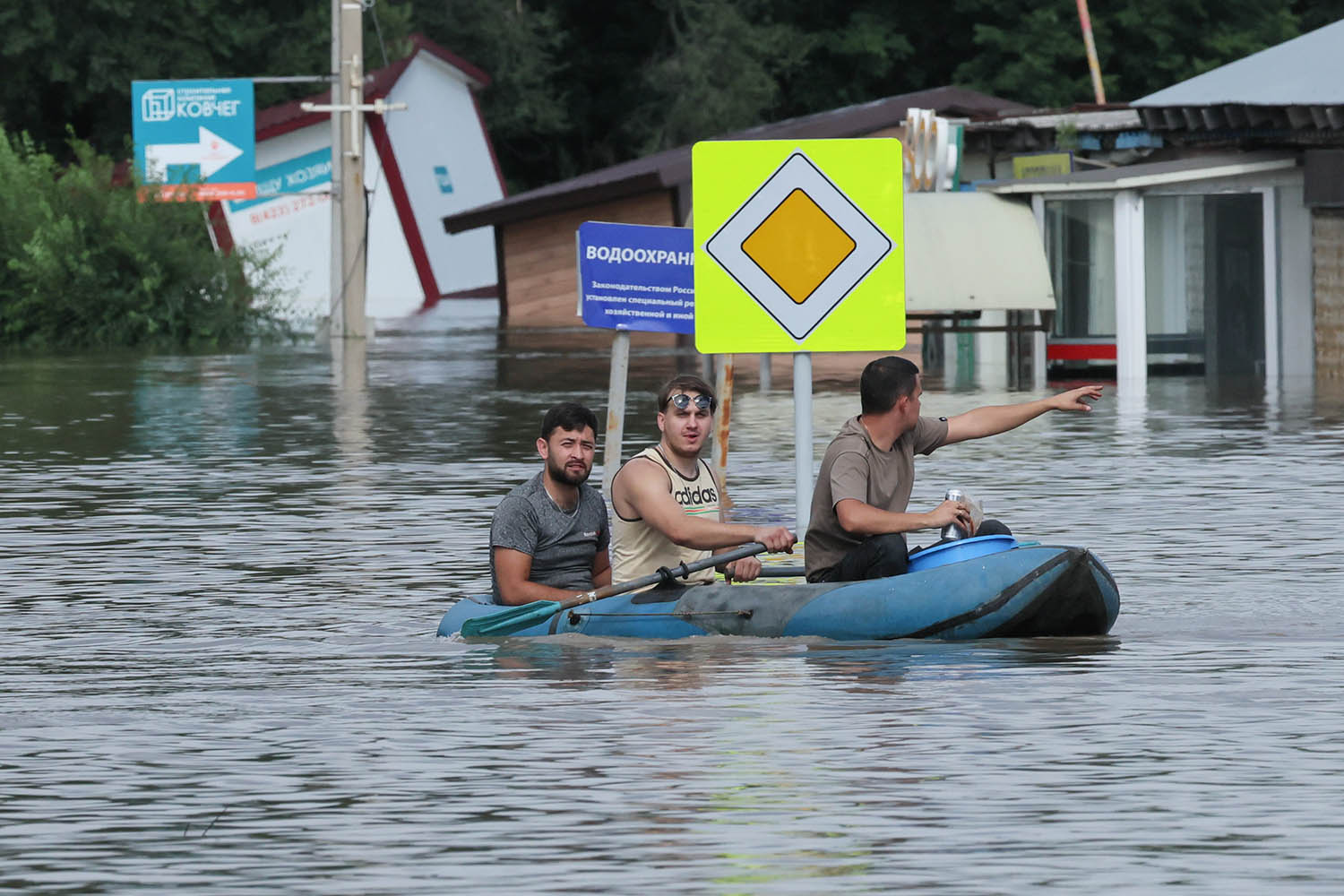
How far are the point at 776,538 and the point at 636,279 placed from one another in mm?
5598

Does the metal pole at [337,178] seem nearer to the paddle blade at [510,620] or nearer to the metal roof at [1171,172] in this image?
the metal roof at [1171,172]

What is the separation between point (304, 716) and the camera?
Answer: 383 inches

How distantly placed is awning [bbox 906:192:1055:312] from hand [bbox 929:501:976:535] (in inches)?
807

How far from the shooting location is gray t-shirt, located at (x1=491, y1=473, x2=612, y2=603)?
1188 centimetres

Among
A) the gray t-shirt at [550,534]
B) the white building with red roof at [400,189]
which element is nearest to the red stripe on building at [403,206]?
the white building with red roof at [400,189]

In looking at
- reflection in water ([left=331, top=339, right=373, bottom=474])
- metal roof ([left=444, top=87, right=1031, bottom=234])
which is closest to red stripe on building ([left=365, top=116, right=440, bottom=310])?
metal roof ([left=444, top=87, right=1031, bottom=234])

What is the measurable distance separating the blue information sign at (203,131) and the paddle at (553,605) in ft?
123

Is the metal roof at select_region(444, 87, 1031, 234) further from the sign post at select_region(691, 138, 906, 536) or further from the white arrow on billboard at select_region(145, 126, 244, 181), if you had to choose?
the sign post at select_region(691, 138, 906, 536)

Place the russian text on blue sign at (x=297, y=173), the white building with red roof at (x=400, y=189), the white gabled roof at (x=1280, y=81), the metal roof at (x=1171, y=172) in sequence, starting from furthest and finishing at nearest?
1. the russian text on blue sign at (x=297, y=173)
2. the white building with red roof at (x=400, y=189)
3. the metal roof at (x=1171, y=172)
4. the white gabled roof at (x=1280, y=81)

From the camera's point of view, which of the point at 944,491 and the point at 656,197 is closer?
the point at 944,491

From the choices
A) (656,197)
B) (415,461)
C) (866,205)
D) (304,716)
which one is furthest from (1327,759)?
(656,197)

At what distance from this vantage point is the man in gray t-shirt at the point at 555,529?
11.7m

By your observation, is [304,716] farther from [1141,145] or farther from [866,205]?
[1141,145]

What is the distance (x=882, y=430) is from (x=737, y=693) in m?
1.86
